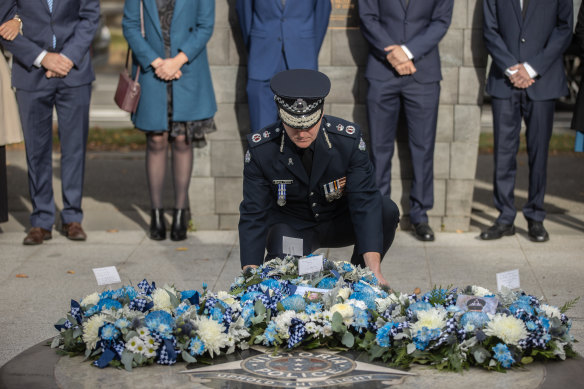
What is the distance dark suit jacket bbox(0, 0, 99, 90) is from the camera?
258 inches

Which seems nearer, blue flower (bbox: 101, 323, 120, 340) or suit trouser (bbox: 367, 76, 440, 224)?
blue flower (bbox: 101, 323, 120, 340)

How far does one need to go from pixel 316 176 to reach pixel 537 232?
9.21 feet

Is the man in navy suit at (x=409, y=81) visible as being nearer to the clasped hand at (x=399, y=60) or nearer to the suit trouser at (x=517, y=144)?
the clasped hand at (x=399, y=60)

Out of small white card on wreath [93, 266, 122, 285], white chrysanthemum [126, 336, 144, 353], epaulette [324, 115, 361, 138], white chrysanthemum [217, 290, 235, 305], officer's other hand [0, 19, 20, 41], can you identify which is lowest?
white chrysanthemum [126, 336, 144, 353]

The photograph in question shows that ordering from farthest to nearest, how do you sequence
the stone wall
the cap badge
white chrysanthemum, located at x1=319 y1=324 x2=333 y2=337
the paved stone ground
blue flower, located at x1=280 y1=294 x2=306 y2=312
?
the stone wall
the paved stone ground
the cap badge
blue flower, located at x1=280 y1=294 x2=306 y2=312
white chrysanthemum, located at x1=319 y1=324 x2=333 y2=337

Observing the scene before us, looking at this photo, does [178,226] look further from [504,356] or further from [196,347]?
[504,356]

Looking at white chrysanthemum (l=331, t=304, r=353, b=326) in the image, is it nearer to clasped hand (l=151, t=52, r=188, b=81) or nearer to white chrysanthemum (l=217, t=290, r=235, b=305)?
white chrysanthemum (l=217, t=290, r=235, b=305)

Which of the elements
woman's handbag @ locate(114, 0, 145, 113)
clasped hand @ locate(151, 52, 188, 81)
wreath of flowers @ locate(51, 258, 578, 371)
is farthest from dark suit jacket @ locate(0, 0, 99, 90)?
wreath of flowers @ locate(51, 258, 578, 371)

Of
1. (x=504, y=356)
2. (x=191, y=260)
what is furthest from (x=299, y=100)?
(x=191, y=260)

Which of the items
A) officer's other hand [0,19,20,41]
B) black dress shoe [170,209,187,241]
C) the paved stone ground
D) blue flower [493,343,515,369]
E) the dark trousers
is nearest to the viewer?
blue flower [493,343,515,369]

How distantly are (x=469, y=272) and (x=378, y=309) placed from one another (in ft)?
7.79

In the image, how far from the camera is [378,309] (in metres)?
3.72

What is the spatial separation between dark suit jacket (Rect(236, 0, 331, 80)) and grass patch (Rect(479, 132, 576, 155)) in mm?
4328

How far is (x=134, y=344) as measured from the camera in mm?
3506
